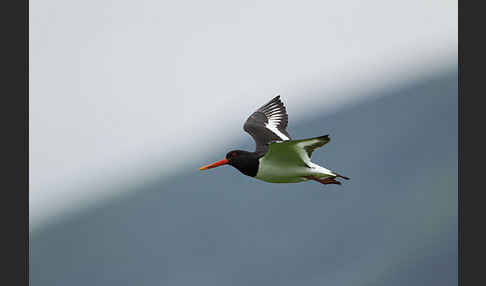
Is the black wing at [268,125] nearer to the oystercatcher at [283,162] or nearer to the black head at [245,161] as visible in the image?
the oystercatcher at [283,162]

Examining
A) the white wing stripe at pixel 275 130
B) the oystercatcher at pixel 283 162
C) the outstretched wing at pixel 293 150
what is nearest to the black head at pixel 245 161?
the oystercatcher at pixel 283 162

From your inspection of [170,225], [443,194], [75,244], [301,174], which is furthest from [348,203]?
[301,174]

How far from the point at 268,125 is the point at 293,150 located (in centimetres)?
113

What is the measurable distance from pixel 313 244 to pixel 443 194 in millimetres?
3464

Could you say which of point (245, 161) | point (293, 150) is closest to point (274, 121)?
point (245, 161)

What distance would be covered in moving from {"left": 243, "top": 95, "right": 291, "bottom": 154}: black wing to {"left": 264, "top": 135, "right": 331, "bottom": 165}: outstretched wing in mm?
477

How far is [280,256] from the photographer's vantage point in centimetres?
1472

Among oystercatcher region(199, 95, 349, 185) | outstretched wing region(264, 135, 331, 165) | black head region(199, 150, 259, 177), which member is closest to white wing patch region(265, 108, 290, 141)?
oystercatcher region(199, 95, 349, 185)

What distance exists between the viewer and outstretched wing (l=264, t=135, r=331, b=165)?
375cm

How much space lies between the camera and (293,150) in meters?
3.94

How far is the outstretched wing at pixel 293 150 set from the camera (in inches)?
148

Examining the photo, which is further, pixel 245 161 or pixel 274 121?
pixel 274 121

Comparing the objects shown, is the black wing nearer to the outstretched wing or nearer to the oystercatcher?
the oystercatcher

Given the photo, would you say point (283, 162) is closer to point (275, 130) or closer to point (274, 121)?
point (275, 130)
